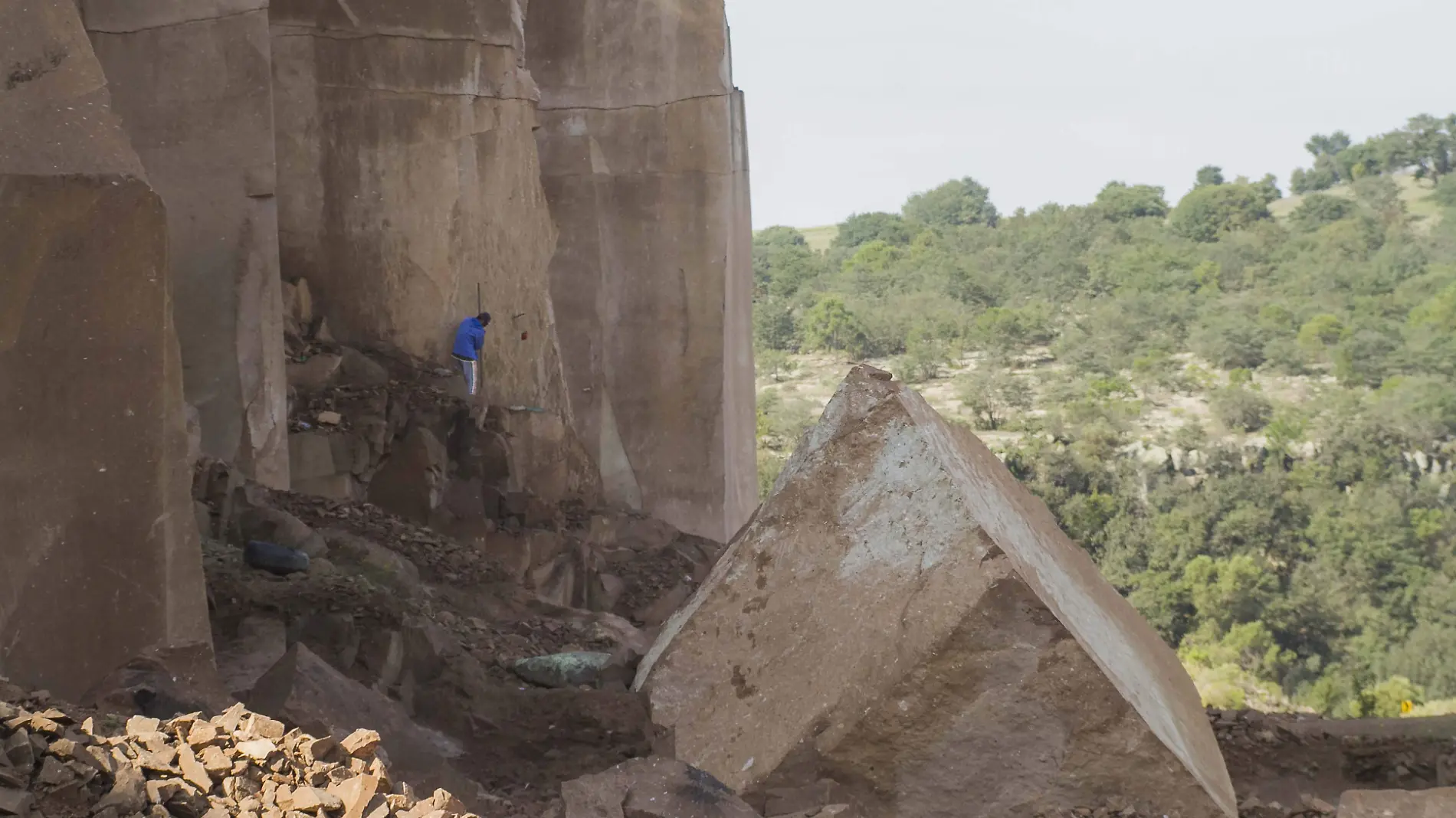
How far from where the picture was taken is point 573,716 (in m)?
5.05

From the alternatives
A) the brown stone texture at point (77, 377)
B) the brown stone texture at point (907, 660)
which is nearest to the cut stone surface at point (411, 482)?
the brown stone texture at point (907, 660)

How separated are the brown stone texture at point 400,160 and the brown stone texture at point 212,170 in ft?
5.78

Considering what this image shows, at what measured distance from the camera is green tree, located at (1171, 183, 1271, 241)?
52094 mm

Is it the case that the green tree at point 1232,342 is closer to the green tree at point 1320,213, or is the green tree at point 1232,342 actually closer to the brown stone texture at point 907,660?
the green tree at point 1320,213

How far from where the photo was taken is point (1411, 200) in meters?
55.1

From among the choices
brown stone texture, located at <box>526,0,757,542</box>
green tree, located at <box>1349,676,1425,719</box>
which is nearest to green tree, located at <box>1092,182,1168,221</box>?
green tree, located at <box>1349,676,1425,719</box>

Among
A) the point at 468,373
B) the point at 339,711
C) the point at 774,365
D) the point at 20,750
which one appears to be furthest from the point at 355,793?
the point at 774,365

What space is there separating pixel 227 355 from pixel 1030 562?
394 cm

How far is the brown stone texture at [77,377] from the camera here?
4.05 meters

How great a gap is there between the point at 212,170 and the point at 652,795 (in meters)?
4.28

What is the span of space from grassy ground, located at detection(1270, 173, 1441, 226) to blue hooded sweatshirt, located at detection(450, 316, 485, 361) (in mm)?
45924

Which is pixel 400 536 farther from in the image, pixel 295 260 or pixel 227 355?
pixel 295 260

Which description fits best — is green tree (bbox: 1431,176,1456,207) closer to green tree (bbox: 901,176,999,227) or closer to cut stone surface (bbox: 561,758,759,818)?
green tree (bbox: 901,176,999,227)

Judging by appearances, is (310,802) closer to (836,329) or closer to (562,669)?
(562,669)
